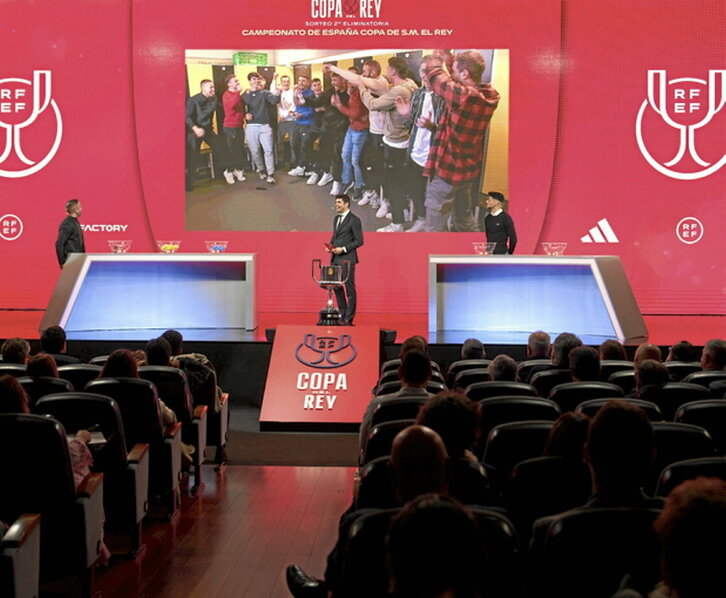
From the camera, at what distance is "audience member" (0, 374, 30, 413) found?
3166 mm

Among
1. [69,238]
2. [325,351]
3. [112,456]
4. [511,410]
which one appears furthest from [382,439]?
[69,238]

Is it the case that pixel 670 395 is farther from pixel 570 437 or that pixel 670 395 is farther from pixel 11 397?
pixel 11 397

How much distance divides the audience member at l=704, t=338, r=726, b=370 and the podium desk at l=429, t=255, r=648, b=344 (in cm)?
375

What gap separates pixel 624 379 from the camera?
5.04 metres

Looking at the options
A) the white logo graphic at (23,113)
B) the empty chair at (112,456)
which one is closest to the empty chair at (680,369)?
the empty chair at (112,456)

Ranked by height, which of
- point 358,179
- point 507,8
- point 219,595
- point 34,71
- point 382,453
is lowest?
point 219,595

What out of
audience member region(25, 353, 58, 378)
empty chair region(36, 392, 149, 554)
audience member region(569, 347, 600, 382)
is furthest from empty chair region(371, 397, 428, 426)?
audience member region(25, 353, 58, 378)

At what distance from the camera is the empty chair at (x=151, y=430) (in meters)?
4.07

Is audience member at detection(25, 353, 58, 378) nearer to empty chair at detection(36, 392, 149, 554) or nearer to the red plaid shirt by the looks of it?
empty chair at detection(36, 392, 149, 554)

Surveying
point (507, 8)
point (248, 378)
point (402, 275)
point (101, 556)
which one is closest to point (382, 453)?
point (101, 556)

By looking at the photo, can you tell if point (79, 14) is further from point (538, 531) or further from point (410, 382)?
point (538, 531)

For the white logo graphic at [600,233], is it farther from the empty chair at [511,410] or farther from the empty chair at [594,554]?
the empty chair at [594,554]

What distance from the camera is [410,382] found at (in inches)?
156

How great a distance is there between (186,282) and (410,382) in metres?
5.88
